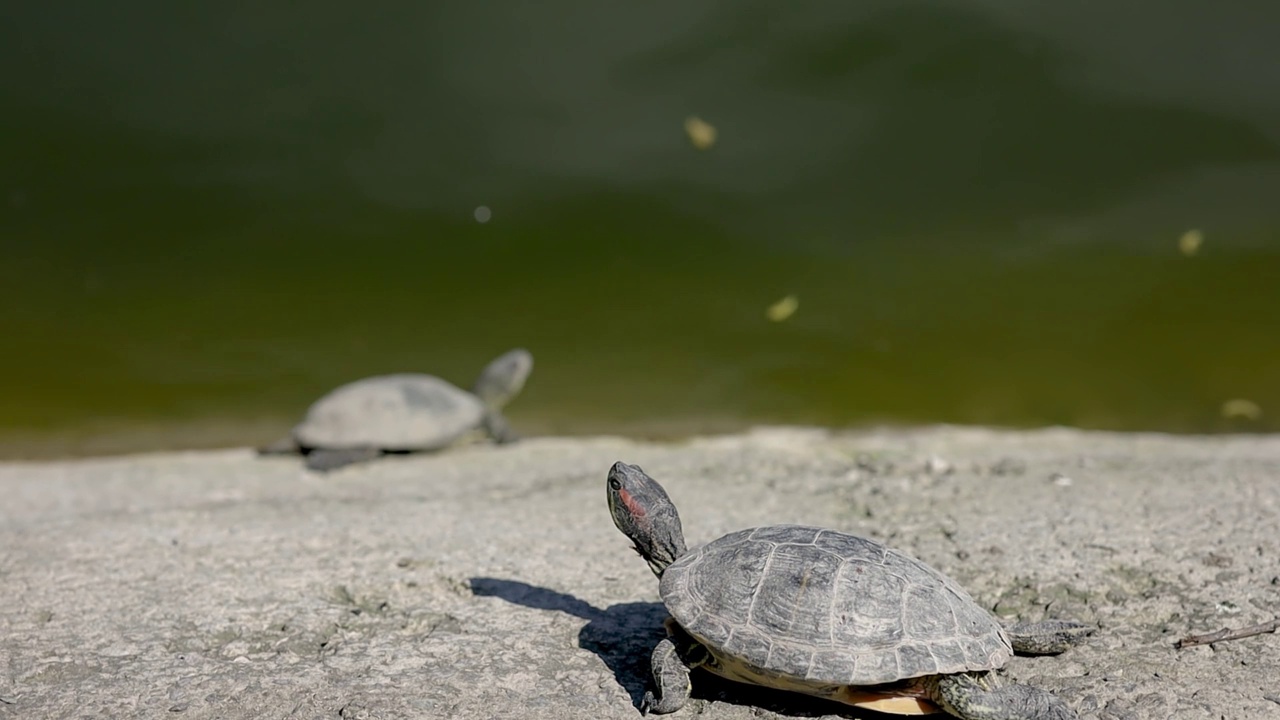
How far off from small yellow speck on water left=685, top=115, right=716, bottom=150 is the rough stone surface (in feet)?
12.0

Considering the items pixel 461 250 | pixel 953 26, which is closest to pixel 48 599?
pixel 461 250

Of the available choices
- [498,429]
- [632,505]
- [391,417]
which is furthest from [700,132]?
[632,505]

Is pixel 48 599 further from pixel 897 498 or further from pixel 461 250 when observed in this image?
pixel 461 250

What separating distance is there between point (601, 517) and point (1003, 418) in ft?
11.2

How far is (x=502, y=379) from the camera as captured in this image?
21.9ft

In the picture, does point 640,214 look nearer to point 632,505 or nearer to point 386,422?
point 386,422

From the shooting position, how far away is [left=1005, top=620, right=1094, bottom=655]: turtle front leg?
2.92m

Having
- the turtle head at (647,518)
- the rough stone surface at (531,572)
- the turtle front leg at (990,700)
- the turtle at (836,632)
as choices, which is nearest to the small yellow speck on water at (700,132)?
the rough stone surface at (531,572)

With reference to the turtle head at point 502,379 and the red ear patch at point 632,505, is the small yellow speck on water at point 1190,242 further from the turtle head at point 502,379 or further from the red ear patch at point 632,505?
the red ear patch at point 632,505

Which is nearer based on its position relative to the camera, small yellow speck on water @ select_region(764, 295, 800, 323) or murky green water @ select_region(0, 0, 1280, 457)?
murky green water @ select_region(0, 0, 1280, 457)

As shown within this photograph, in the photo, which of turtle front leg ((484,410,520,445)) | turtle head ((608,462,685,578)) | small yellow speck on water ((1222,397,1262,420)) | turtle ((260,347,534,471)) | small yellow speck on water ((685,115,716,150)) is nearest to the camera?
turtle head ((608,462,685,578))

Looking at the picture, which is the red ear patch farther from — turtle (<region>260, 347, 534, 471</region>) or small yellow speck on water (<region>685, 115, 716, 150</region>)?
small yellow speck on water (<region>685, 115, 716, 150</region>)

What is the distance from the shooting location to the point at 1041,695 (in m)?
2.61

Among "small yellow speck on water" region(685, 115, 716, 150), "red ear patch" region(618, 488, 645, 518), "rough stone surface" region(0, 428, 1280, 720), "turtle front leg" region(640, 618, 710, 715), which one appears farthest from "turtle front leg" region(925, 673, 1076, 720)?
"small yellow speck on water" region(685, 115, 716, 150)
